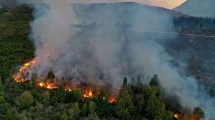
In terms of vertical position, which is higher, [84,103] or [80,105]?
[84,103]

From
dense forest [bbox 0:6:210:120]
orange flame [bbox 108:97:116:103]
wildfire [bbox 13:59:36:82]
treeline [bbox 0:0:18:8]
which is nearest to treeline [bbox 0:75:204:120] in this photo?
dense forest [bbox 0:6:210:120]

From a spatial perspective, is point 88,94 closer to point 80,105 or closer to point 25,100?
point 80,105

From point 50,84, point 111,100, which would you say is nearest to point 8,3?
point 50,84

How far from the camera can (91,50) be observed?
268 ft

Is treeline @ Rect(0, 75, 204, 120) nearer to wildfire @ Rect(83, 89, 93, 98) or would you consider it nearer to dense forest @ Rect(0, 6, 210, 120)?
dense forest @ Rect(0, 6, 210, 120)

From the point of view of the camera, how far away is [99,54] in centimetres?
7988

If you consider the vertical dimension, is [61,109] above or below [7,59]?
below

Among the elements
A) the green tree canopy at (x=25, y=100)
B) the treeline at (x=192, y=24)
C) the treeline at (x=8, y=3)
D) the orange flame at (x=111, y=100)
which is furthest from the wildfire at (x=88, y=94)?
the treeline at (x=8, y=3)

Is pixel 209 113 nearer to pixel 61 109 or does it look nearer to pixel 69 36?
pixel 61 109

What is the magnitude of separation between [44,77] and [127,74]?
616 inches

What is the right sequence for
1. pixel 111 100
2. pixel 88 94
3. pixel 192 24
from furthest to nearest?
pixel 192 24, pixel 88 94, pixel 111 100

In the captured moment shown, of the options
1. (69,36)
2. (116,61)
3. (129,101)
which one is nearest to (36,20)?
(69,36)

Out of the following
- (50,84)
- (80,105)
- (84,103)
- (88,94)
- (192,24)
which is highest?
(192,24)

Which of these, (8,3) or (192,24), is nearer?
(192,24)
